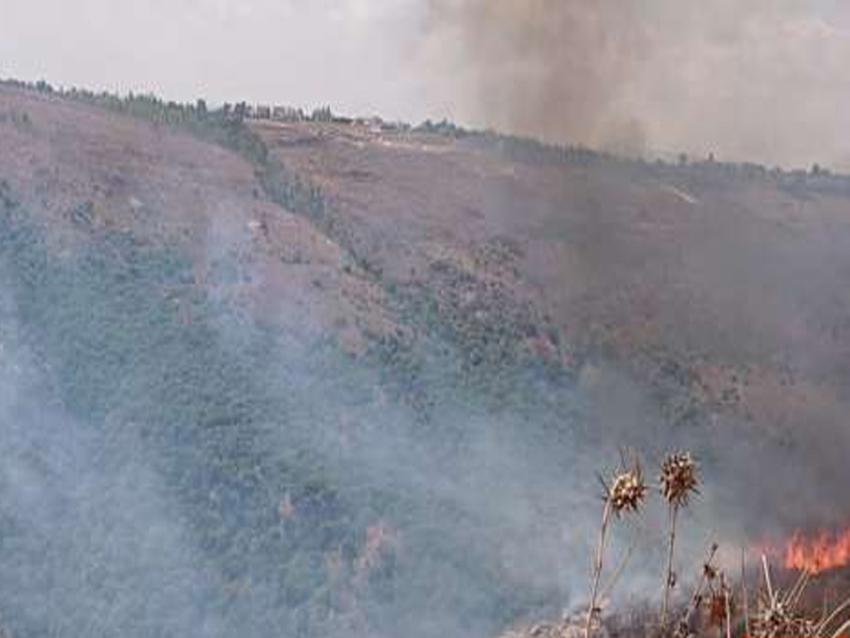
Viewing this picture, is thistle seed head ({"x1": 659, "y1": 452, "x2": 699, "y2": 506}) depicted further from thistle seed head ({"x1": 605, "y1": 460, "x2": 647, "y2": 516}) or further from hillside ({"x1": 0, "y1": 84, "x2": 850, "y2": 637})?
hillside ({"x1": 0, "y1": 84, "x2": 850, "y2": 637})

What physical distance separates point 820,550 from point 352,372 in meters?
40.8

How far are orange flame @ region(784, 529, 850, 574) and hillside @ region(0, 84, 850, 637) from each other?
4314 mm

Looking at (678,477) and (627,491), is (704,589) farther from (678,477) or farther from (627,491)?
(627,491)

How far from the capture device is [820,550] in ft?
373

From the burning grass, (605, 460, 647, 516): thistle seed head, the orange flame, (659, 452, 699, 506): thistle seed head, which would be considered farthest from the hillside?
(605, 460, 647, 516): thistle seed head

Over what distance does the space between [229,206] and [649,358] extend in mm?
43512

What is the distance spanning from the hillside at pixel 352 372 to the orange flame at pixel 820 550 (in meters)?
4.31

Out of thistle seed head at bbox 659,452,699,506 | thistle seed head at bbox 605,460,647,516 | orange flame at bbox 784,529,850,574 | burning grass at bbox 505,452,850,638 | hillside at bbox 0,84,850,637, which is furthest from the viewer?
orange flame at bbox 784,529,850,574

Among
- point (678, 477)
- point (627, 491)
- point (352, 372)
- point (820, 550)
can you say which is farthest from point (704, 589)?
point (820, 550)

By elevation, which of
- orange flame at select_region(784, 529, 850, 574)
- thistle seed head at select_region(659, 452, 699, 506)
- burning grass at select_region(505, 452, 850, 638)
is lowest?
orange flame at select_region(784, 529, 850, 574)

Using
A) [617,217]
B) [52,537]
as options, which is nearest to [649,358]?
[617,217]

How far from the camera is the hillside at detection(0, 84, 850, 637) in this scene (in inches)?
3718

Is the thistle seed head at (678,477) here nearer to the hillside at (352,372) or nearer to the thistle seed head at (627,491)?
the thistle seed head at (627,491)

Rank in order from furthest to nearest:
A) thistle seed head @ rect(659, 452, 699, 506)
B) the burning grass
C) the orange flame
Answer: the orange flame
thistle seed head @ rect(659, 452, 699, 506)
the burning grass
